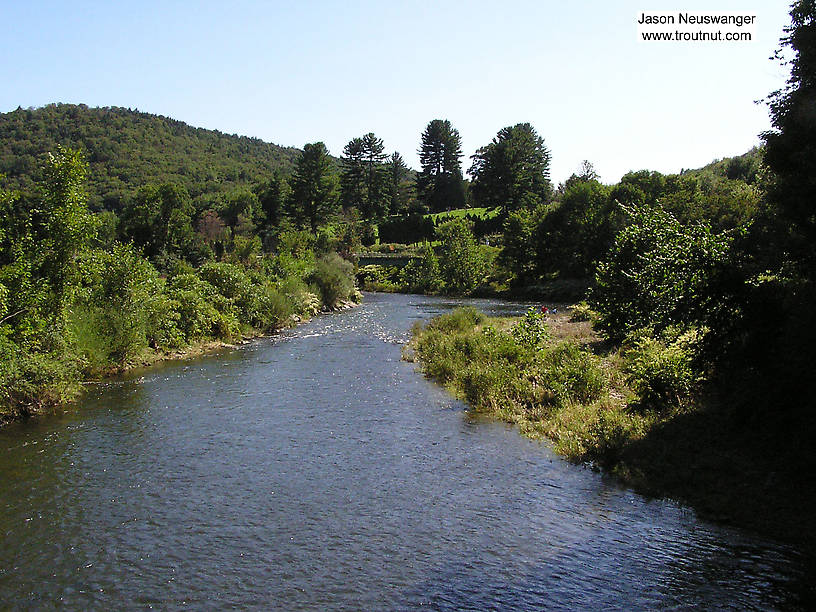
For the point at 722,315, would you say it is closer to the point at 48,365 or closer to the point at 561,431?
the point at 561,431

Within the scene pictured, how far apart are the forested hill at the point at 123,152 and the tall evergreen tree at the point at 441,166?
42.5 meters

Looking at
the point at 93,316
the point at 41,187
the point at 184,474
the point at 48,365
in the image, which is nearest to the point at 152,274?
the point at 93,316

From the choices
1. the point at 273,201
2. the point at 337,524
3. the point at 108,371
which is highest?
the point at 273,201

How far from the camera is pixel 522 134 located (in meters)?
112

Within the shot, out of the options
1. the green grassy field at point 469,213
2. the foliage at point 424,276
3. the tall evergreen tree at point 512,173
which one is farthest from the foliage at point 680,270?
the green grassy field at point 469,213

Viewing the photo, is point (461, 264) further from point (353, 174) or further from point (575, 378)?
point (575, 378)

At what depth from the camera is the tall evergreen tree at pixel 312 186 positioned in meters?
98.9

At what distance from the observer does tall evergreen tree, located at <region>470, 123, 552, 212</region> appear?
349ft

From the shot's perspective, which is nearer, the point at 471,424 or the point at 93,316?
the point at 471,424

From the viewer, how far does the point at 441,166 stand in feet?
418

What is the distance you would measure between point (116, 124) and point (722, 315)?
515 feet

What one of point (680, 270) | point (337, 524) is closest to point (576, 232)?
point (680, 270)

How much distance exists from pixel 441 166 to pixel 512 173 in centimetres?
2450

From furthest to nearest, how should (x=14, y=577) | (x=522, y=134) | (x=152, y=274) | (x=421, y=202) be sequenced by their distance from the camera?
(x=421, y=202), (x=522, y=134), (x=152, y=274), (x=14, y=577)
